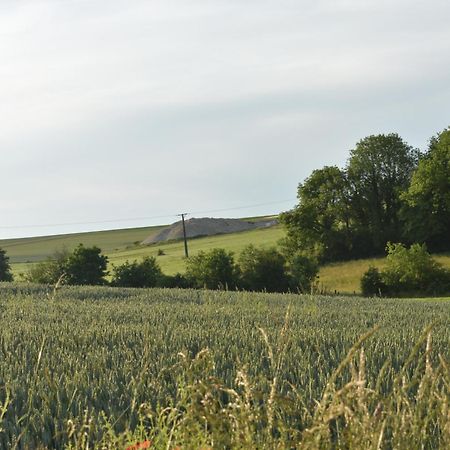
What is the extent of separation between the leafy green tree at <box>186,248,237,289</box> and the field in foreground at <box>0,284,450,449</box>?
40.5 m

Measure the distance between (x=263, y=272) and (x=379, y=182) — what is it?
1809 centimetres

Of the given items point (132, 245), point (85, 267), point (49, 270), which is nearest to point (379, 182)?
point (85, 267)

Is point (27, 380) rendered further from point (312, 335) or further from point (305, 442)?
point (312, 335)

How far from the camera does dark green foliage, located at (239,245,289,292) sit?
52219mm

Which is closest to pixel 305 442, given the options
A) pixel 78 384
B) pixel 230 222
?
pixel 78 384

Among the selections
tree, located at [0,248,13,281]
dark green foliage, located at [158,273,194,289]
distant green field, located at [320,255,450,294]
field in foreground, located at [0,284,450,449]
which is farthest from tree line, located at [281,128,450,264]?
field in foreground, located at [0,284,450,449]

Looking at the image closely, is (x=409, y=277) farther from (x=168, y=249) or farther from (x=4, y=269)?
(x=168, y=249)

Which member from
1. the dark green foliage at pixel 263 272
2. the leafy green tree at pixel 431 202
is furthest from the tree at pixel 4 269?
the leafy green tree at pixel 431 202

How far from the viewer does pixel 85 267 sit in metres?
53.9

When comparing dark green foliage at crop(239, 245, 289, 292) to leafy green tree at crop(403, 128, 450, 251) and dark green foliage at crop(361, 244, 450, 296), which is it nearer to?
dark green foliage at crop(361, 244, 450, 296)

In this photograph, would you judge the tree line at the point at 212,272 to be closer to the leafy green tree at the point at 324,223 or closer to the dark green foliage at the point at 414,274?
the dark green foliage at the point at 414,274

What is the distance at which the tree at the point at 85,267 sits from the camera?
176 ft

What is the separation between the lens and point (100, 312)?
37.7 feet

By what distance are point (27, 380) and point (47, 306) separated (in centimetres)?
766
